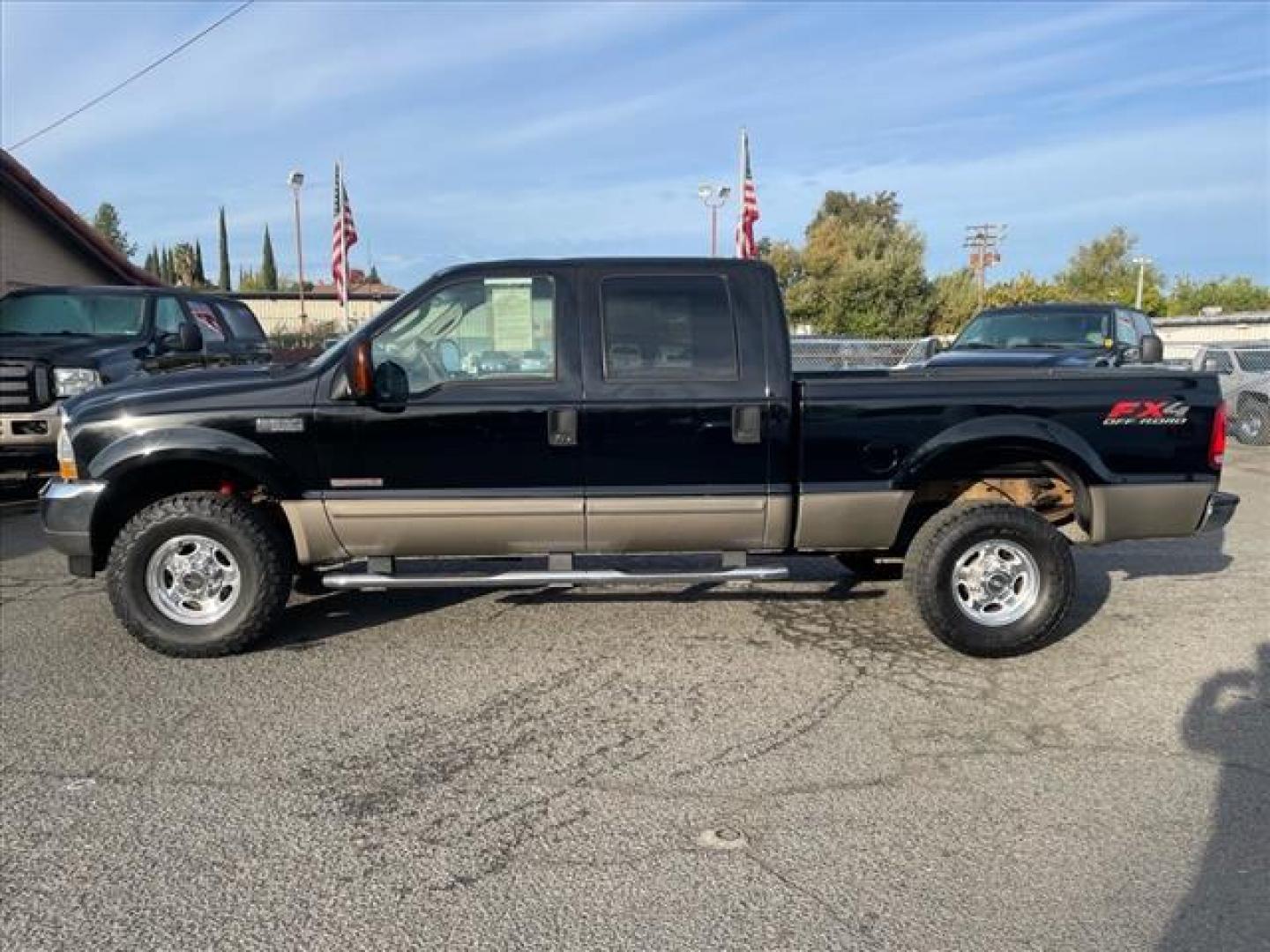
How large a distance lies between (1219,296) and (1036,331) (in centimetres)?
7662

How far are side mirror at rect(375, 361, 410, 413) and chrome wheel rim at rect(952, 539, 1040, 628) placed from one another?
306 cm

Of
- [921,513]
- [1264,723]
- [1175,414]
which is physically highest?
[1175,414]

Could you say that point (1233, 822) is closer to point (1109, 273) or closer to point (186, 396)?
point (186, 396)

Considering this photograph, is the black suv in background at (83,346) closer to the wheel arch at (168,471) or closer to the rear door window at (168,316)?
the rear door window at (168,316)

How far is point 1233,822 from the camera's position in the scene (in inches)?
128

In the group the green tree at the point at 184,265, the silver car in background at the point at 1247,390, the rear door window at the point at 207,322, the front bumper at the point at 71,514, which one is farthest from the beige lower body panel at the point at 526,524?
the green tree at the point at 184,265

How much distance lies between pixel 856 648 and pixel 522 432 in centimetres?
215

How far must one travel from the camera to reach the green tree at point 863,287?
43875mm

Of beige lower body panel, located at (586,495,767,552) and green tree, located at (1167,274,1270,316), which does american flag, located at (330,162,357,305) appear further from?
green tree, located at (1167,274,1270,316)

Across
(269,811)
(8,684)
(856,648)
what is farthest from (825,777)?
(8,684)

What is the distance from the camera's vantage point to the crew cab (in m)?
9.85

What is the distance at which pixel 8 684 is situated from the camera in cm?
454

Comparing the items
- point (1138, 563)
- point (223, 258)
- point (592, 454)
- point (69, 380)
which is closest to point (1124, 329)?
point (1138, 563)

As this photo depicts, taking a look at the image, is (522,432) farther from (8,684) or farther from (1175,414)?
(1175,414)
